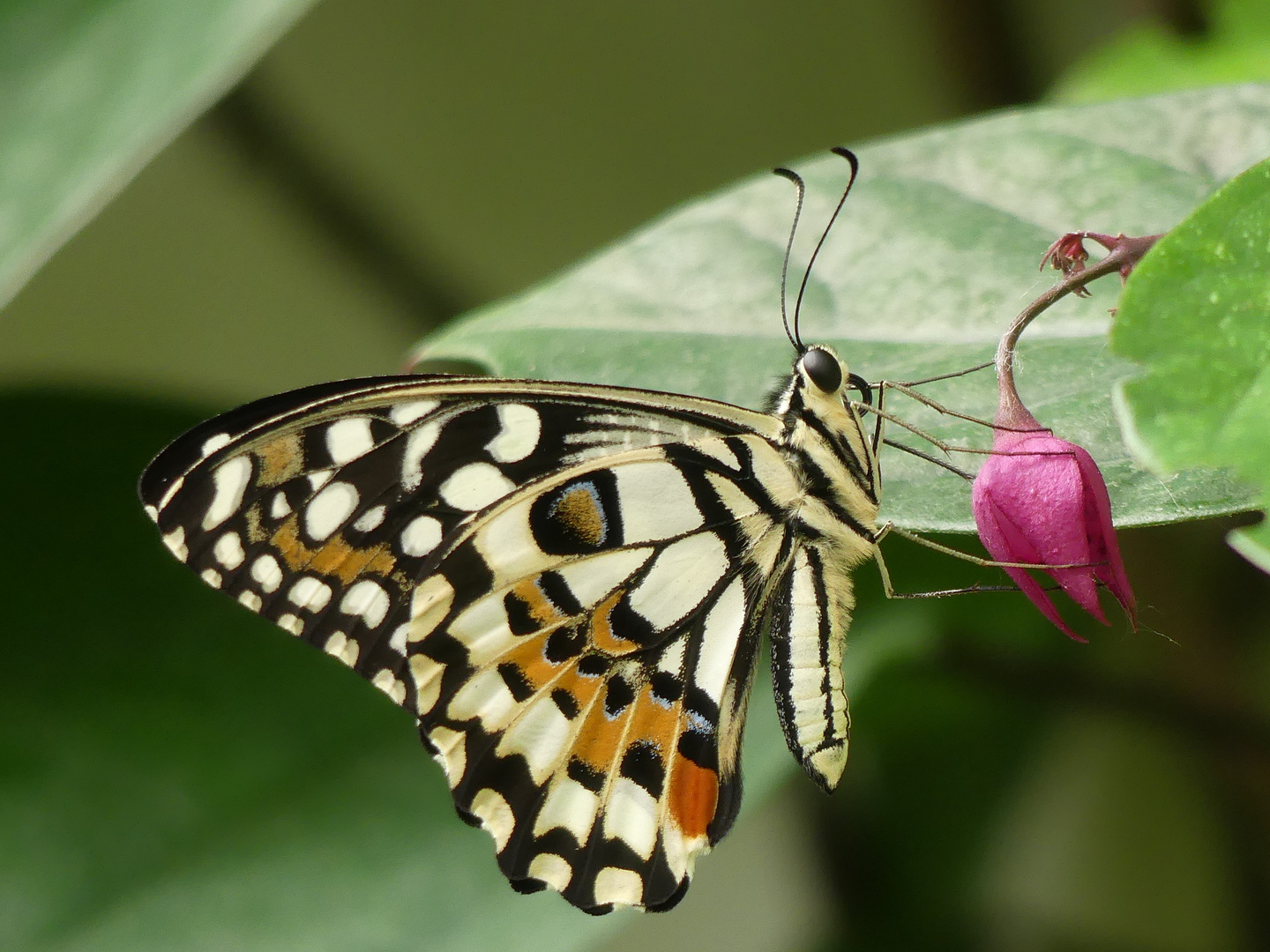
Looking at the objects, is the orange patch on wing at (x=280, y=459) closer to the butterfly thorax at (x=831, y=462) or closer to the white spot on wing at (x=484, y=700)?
the white spot on wing at (x=484, y=700)

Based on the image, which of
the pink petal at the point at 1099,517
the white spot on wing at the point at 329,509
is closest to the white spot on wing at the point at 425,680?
the white spot on wing at the point at 329,509

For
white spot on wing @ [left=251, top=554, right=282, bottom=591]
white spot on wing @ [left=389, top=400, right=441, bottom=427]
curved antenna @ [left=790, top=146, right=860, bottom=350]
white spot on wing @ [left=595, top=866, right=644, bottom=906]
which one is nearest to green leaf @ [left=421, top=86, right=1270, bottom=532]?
curved antenna @ [left=790, top=146, right=860, bottom=350]

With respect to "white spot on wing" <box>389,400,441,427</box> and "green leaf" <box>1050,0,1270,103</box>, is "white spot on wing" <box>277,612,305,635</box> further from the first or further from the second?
"green leaf" <box>1050,0,1270,103</box>

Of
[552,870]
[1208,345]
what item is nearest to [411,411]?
[552,870]

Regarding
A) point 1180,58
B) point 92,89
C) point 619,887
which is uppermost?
point 92,89

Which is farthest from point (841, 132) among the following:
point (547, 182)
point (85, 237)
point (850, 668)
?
point (850, 668)

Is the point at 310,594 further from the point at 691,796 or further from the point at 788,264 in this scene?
the point at 788,264
